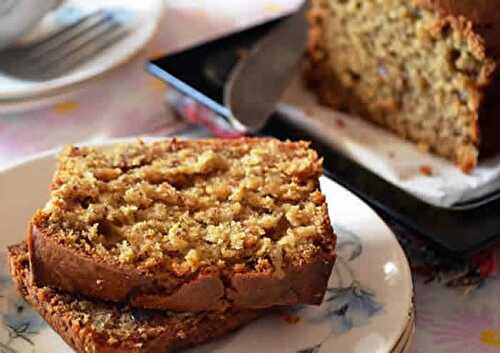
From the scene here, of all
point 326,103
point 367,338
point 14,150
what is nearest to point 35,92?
point 14,150

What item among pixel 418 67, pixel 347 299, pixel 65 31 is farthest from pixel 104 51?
pixel 347 299

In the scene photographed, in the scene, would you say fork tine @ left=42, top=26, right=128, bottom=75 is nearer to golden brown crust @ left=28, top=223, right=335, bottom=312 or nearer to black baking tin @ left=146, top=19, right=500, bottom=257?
black baking tin @ left=146, top=19, right=500, bottom=257

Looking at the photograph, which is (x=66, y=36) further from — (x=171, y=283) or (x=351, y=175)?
(x=171, y=283)

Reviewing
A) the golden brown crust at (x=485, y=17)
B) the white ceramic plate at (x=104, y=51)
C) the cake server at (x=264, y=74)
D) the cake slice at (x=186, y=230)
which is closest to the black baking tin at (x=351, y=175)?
the cake server at (x=264, y=74)

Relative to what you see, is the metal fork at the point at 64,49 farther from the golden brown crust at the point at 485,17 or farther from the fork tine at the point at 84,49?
the golden brown crust at the point at 485,17

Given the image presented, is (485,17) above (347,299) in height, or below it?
above

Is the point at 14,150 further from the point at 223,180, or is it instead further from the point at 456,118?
the point at 456,118
